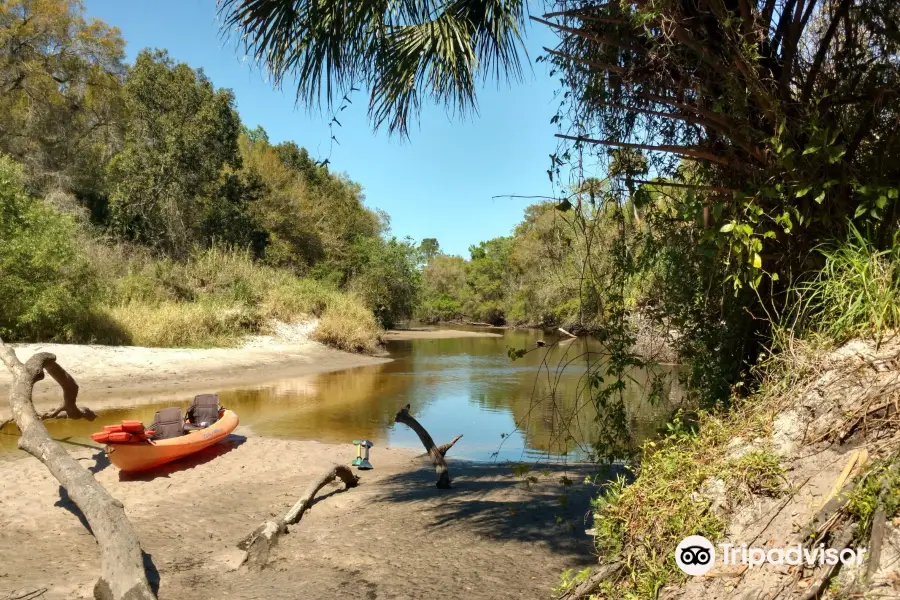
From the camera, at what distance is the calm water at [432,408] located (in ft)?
35.6

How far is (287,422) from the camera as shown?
1288cm

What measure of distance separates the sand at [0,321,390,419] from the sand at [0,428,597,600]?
6.27 meters

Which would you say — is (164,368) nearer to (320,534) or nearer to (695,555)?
(320,534)

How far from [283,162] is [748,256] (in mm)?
39358

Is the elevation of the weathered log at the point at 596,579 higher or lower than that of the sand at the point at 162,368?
higher

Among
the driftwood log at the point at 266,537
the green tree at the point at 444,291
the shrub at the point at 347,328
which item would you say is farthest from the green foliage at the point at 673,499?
the green tree at the point at 444,291

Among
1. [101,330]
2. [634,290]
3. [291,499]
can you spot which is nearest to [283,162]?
[101,330]

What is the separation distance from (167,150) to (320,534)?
24454 mm

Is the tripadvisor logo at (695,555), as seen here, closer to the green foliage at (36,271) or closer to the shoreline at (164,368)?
the shoreline at (164,368)

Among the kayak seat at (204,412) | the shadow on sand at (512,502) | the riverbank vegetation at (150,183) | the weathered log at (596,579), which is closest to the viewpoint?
the weathered log at (596,579)

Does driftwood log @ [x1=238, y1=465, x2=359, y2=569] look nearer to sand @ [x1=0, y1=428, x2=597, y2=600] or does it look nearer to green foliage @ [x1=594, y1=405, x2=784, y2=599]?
sand @ [x1=0, y1=428, x2=597, y2=600]

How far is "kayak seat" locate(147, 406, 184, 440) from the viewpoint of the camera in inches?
340

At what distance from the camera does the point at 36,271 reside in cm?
1543

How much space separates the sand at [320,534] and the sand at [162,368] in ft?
20.6
